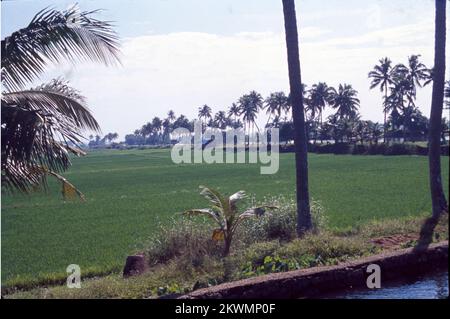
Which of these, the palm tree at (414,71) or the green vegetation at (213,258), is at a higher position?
the palm tree at (414,71)

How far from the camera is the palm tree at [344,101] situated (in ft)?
215

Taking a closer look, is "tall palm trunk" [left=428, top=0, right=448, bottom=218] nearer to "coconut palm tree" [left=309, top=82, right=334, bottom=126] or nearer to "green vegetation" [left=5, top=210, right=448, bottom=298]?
"green vegetation" [left=5, top=210, right=448, bottom=298]

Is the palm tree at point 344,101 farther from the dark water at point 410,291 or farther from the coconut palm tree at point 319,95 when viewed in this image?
the dark water at point 410,291

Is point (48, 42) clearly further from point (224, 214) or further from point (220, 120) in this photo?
point (220, 120)

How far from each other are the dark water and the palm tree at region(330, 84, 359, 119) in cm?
5903

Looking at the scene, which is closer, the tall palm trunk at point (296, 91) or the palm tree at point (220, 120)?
the tall palm trunk at point (296, 91)

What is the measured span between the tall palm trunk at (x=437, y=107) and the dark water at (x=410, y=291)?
11.8 feet

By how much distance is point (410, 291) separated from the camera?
695 cm

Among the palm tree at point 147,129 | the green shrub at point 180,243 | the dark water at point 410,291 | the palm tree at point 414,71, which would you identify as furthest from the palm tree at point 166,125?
the dark water at point 410,291

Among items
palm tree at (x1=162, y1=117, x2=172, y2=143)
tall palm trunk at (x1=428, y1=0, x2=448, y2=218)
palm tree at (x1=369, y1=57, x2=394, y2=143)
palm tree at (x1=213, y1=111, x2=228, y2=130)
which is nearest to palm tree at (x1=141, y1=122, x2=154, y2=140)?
palm tree at (x1=162, y1=117, x2=172, y2=143)

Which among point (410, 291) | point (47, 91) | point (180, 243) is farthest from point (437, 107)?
point (47, 91)

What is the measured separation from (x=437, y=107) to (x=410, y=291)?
4.80 m

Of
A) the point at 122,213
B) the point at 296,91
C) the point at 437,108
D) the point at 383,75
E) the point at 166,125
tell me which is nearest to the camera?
the point at 296,91
